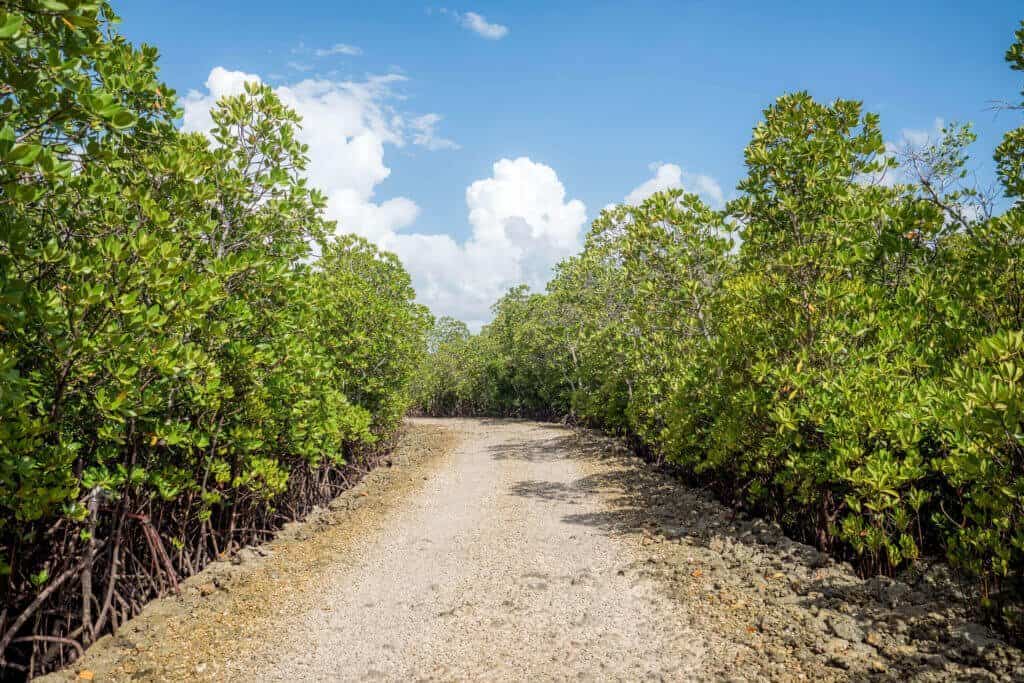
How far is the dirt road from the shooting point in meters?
5.89

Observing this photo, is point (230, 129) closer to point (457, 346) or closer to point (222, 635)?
point (222, 635)

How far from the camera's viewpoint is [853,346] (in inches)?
324

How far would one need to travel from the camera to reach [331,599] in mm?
8281

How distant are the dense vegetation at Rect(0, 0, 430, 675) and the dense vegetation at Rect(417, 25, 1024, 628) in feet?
24.2

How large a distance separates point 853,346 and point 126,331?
30.1 ft

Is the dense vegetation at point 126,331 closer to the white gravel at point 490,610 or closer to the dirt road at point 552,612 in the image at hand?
the dirt road at point 552,612

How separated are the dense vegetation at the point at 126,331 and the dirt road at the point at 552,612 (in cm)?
97

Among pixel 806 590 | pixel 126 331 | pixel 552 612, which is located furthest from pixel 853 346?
pixel 126 331

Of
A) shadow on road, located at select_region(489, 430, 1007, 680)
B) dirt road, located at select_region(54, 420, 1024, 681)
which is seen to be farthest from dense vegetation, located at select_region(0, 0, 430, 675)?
shadow on road, located at select_region(489, 430, 1007, 680)

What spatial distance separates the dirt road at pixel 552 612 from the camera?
19.3ft

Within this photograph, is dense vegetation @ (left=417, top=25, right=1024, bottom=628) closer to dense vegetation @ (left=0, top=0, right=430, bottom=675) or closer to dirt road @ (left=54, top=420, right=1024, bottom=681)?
dirt road @ (left=54, top=420, right=1024, bottom=681)

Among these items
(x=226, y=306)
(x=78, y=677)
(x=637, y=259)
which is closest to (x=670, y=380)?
(x=637, y=259)

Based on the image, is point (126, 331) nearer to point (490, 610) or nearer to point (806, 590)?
point (490, 610)

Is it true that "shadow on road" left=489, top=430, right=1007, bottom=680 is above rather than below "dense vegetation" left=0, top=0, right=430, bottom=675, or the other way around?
below
